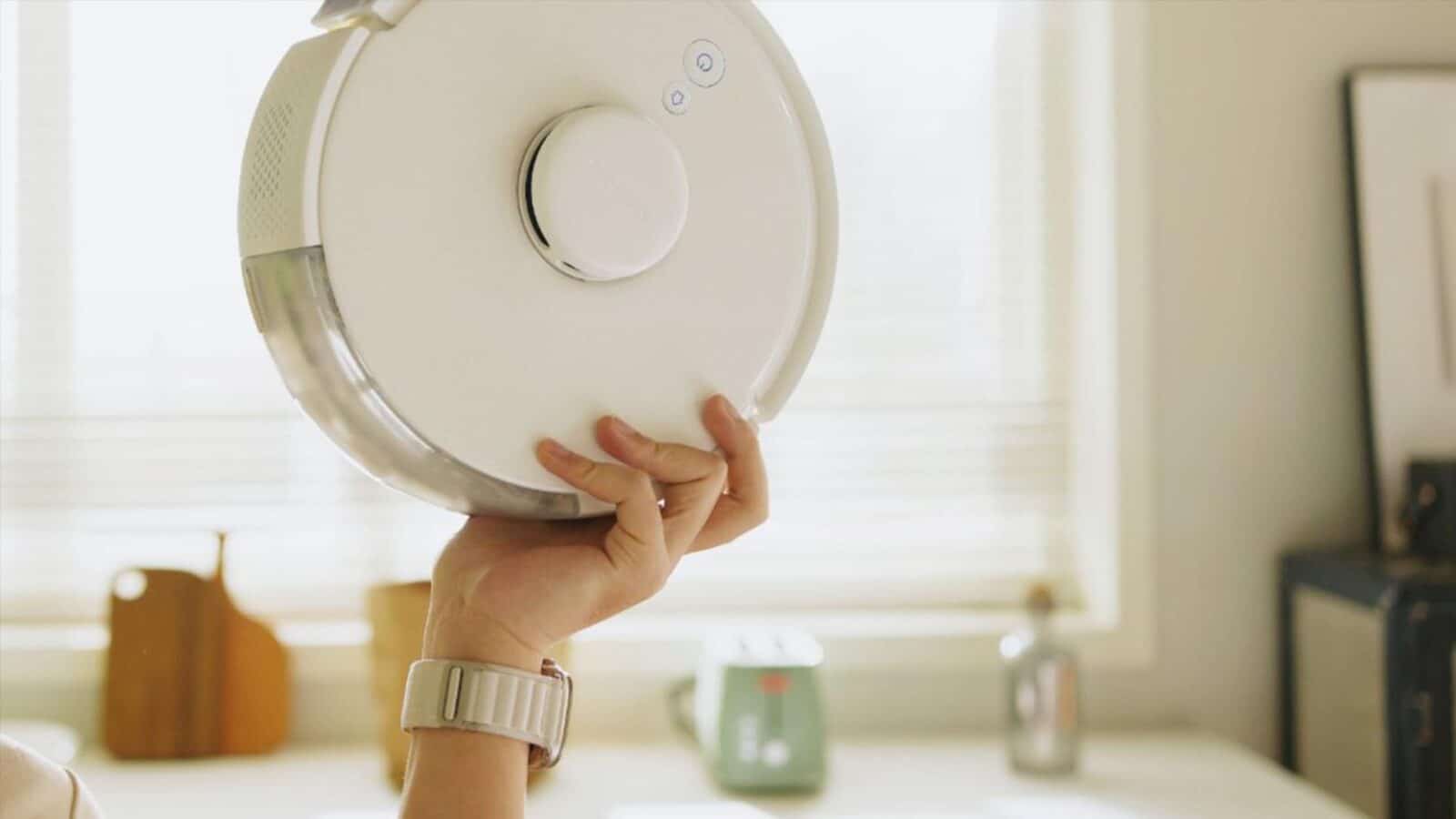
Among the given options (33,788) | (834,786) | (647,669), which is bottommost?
(834,786)

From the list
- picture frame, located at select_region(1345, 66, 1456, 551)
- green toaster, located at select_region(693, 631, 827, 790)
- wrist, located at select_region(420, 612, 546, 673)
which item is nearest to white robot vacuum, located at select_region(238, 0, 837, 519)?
wrist, located at select_region(420, 612, 546, 673)

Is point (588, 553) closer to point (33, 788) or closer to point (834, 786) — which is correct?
point (33, 788)

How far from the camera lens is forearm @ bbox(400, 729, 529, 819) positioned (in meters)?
0.80

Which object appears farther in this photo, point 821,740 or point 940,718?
point 940,718

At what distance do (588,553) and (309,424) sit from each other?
39.8 inches

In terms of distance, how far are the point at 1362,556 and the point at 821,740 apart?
685 millimetres

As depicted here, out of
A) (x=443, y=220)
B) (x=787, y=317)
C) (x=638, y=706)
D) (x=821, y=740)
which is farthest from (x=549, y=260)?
(x=638, y=706)

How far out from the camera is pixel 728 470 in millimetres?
843

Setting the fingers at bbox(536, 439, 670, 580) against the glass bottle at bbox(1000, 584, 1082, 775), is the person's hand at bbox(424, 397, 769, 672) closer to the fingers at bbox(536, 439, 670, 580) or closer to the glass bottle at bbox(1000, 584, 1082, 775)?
the fingers at bbox(536, 439, 670, 580)

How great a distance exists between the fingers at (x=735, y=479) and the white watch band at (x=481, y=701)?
14cm

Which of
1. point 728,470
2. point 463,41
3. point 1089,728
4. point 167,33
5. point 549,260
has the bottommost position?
point 1089,728

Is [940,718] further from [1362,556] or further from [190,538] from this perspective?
[190,538]

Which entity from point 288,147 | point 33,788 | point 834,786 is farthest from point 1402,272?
point 33,788

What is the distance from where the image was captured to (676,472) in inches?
30.3
